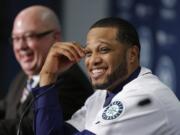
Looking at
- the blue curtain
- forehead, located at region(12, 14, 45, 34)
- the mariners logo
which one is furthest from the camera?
the blue curtain

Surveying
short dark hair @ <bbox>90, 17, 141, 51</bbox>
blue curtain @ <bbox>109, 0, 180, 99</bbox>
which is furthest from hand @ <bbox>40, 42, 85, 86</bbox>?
blue curtain @ <bbox>109, 0, 180, 99</bbox>

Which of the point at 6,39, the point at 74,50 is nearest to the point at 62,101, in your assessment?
the point at 74,50

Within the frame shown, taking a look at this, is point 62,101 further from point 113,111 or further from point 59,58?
point 113,111

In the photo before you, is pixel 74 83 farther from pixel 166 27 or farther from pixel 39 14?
pixel 166 27

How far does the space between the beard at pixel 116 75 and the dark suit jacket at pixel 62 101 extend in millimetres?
299

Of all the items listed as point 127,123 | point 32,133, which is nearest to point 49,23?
point 32,133

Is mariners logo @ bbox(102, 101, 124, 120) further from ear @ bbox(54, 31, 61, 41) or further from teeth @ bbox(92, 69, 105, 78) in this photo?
ear @ bbox(54, 31, 61, 41)

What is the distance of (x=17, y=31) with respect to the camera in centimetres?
316

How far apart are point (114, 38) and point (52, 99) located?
35 cm

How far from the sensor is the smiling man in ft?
6.81

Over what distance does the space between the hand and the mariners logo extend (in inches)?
12.5

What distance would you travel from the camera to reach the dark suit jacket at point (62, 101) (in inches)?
105

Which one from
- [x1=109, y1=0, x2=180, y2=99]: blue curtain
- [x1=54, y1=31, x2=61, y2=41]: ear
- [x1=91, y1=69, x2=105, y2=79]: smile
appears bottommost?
[x1=109, y1=0, x2=180, y2=99]: blue curtain

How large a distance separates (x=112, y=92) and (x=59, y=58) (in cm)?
34
